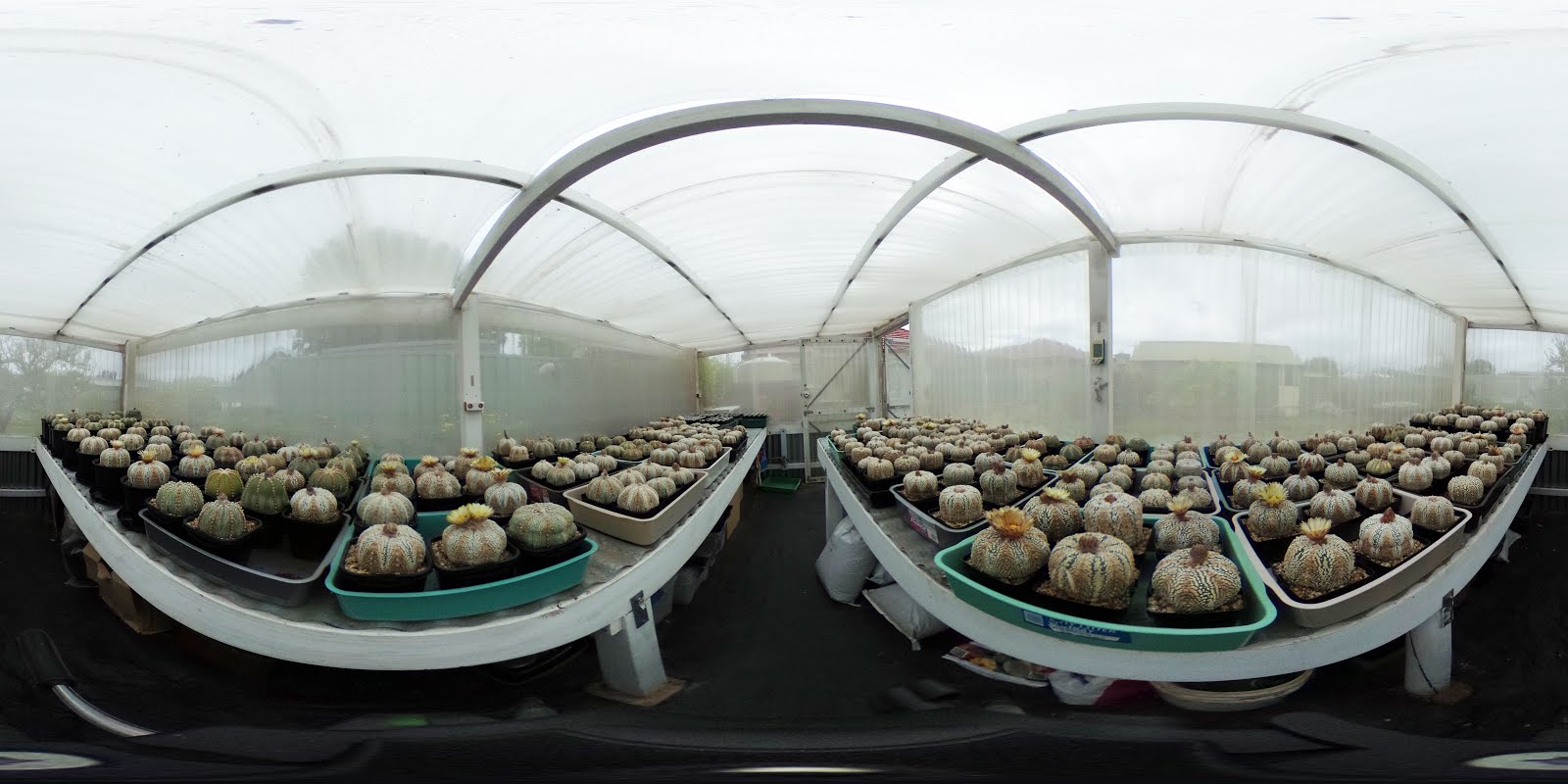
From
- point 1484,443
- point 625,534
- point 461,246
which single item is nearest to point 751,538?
point 625,534

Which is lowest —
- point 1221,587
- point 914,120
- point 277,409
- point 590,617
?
point 590,617

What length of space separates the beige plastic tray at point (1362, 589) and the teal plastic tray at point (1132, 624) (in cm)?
3

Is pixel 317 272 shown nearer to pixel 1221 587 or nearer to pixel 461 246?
pixel 461 246

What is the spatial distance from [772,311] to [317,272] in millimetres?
2609

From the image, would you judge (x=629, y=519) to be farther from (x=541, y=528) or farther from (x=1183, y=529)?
(x=1183, y=529)

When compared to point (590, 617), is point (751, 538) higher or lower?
lower

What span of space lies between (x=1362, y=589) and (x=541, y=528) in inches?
55.9

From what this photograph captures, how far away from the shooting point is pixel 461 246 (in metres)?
2.03

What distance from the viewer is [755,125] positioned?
1.44 metres

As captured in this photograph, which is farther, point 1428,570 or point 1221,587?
point 1428,570

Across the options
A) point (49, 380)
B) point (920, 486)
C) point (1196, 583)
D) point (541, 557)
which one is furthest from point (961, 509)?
point (49, 380)

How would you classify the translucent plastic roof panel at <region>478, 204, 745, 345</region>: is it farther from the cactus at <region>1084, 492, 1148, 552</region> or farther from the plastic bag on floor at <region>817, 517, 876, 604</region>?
the cactus at <region>1084, 492, 1148, 552</region>

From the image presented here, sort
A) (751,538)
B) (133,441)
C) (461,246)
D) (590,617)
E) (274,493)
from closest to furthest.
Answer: (590,617)
(274,493)
(461,246)
(133,441)
(751,538)

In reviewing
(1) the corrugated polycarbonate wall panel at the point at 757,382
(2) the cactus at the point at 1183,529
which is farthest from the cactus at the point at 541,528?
(1) the corrugated polycarbonate wall panel at the point at 757,382
